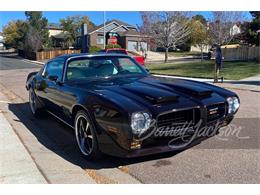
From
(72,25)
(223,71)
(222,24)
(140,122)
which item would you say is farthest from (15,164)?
(72,25)

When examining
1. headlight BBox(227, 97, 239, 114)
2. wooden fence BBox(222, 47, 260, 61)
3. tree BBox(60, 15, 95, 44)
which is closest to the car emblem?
headlight BBox(227, 97, 239, 114)

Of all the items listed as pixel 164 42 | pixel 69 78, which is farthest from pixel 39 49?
pixel 69 78

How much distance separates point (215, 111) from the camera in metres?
4.37

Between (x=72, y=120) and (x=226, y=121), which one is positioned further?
(x=72, y=120)

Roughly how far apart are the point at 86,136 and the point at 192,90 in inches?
62.3

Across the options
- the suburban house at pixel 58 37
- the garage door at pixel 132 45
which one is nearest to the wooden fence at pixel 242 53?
the garage door at pixel 132 45

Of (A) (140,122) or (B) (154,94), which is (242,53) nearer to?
(B) (154,94)

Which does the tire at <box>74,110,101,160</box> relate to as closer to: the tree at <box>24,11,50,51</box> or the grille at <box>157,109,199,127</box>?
the grille at <box>157,109,199,127</box>

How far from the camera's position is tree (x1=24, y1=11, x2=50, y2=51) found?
5466cm

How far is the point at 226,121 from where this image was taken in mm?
4641

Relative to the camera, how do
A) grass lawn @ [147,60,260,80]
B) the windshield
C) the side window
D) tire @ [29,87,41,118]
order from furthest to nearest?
grass lawn @ [147,60,260,80]
tire @ [29,87,41,118]
the side window
the windshield

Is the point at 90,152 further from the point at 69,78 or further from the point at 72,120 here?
the point at 69,78

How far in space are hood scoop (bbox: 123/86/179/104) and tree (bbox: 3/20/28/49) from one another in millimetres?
62880
